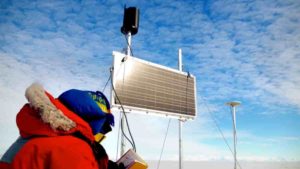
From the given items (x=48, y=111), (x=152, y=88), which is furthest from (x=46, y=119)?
(x=152, y=88)

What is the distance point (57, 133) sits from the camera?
148 centimetres

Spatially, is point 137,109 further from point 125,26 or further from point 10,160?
point 10,160

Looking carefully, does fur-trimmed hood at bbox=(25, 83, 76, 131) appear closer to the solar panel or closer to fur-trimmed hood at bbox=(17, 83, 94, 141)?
fur-trimmed hood at bbox=(17, 83, 94, 141)

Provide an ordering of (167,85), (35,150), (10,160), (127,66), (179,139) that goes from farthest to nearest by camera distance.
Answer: (179,139), (167,85), (127,66), (10,160), (35,150)

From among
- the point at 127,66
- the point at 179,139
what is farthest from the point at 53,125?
the point at 179,139

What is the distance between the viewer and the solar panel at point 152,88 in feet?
23.9

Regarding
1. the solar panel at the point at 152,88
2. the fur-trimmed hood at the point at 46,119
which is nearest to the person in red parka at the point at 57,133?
the fur-trimmed hood at the point at 46,119

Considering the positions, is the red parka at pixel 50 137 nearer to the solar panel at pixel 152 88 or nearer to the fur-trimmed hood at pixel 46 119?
the fur-trimmed hood at pixel 46 119

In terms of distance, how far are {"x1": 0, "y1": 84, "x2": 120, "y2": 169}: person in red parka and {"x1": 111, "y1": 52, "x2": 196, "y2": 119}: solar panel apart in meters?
4.96

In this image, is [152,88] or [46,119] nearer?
[46,119]

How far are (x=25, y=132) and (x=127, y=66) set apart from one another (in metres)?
6.00

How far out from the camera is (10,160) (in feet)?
4.97

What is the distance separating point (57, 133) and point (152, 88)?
694 cm

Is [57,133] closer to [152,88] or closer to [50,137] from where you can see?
[50,137]
